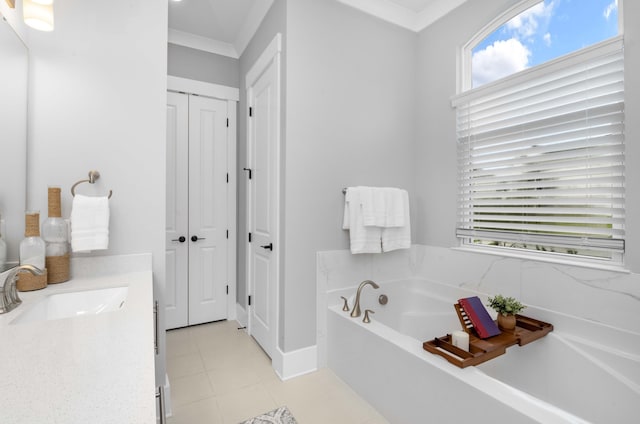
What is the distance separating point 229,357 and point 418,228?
1.88m

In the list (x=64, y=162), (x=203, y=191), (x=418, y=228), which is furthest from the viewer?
(x=203, y=191)

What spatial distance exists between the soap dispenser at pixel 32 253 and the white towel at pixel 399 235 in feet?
6.42

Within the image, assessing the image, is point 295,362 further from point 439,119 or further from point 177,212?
point 439,119

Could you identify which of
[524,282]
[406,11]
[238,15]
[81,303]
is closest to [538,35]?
[406,11]

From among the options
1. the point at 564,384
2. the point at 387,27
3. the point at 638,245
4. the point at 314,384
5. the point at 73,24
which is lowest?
the point at 314,384

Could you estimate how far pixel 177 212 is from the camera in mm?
2922

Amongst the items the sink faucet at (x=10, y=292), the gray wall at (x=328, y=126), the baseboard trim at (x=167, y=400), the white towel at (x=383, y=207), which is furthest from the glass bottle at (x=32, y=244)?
the white towel at (x=383, y=207)

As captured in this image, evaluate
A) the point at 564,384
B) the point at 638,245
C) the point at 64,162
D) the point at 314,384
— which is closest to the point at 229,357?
the point at 314,384

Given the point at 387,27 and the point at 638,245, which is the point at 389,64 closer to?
the point at 387,27

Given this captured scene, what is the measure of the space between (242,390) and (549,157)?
7.90 feet

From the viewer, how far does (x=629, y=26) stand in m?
1.58

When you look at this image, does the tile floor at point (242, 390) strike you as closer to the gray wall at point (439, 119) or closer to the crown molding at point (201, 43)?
the gray wall at point (439, 119)

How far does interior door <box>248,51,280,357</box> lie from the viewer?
2.29m

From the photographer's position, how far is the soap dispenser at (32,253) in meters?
1.26
